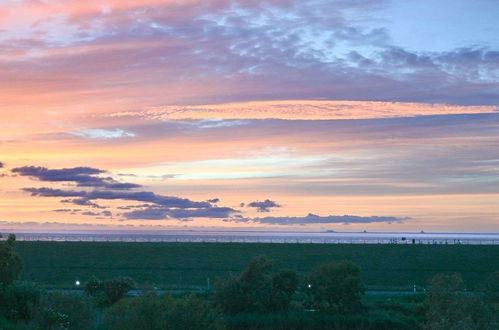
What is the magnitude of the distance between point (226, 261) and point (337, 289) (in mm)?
58302

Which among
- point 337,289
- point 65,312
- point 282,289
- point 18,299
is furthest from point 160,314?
point 337,289

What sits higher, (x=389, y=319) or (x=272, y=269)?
(x=272, y=269)

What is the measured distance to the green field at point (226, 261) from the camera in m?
93.0

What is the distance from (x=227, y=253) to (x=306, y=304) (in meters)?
63.6

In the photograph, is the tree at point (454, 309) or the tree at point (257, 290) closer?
the tree at point (454, 309)

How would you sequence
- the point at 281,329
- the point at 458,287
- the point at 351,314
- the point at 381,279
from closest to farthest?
the point at 458,287 → the point at 281,329 → the point at 351,314 → the point at 381,279

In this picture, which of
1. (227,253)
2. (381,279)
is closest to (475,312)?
(381,279)

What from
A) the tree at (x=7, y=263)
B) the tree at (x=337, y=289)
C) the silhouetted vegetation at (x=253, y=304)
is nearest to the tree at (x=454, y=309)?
the silhouetted vegetation at (x=253, y=304)

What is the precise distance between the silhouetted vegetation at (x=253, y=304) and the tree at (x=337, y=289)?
8cm

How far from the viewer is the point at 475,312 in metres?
29.0

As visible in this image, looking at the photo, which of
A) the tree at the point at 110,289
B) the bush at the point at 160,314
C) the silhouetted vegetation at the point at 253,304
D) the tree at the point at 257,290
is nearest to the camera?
the bush at the point at 160,314

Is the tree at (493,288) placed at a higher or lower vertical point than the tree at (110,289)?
higher

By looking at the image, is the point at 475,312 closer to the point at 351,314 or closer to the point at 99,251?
the point at 351,314

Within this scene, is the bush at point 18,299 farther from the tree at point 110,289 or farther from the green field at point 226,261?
the green field at point 226,261
